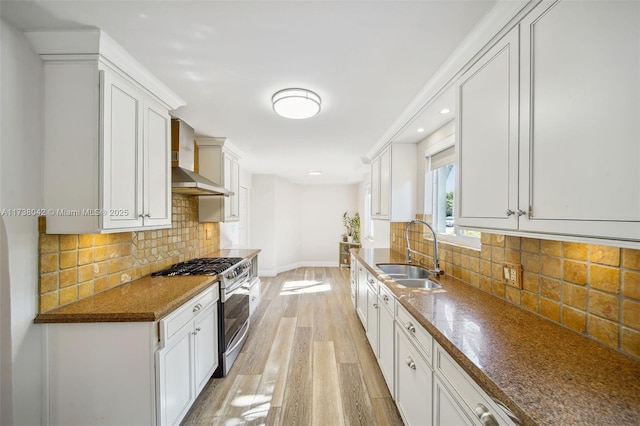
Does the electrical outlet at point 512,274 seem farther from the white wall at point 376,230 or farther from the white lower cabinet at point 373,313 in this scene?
the white wall at point 376,230

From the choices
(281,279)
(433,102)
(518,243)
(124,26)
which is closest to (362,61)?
(433,102)

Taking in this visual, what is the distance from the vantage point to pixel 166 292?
68.9 inches

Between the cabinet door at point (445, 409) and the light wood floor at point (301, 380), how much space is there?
812mm

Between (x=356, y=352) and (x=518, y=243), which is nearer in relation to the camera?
(x=518, y=243)

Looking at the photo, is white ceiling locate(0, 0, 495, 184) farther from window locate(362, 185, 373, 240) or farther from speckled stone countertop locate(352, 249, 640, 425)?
window locate(362, 185, 373, 240)

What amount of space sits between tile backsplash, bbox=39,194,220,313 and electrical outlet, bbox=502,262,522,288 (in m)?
2.62

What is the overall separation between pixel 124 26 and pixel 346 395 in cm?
281

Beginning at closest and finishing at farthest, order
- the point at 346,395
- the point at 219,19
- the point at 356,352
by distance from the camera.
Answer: the point at 219,19 < the point at 346,395 < the point at 356,352

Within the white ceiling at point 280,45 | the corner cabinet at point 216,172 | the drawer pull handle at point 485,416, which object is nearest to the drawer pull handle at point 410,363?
the drawer pull handle at point 485,416

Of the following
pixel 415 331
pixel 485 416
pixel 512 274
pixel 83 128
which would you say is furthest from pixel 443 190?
pixel 83 128

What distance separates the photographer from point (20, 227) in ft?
4.20

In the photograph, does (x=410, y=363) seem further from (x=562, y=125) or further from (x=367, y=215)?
(x=367, y=215)

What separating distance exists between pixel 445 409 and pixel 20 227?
2.22 m

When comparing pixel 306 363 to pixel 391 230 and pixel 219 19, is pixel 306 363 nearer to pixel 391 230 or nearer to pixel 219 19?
pixel 391 230
